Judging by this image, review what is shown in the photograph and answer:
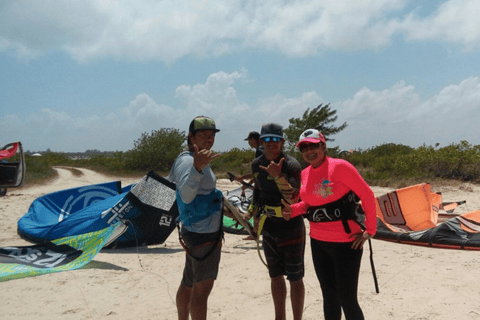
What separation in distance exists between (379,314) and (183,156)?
102 inches

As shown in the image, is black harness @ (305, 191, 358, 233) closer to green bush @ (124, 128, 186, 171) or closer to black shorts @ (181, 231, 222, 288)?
black shorts @ (181, 231, 222, 288)

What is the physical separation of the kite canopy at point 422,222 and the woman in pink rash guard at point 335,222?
14.1ft

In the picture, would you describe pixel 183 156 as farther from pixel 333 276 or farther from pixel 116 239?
pixel 116 239

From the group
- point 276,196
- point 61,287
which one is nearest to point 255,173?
point 276,196

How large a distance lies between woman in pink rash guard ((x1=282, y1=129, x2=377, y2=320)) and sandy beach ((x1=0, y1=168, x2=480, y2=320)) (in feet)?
3.87

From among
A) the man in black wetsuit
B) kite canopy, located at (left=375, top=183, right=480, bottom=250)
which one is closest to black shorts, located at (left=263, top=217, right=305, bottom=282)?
the man in black wetsuit

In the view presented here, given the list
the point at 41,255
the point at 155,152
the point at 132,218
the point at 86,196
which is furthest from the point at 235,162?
the point at 41,255

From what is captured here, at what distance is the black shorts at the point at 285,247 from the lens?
279 cm

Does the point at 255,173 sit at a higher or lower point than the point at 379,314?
higher

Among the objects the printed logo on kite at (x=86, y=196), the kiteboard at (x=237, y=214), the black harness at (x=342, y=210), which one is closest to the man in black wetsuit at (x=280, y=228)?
the kiteboard at (x=237, y=214)

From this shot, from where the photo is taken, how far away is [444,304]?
3.60 meters

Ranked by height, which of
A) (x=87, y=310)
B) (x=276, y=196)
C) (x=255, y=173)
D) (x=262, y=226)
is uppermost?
(x=255, y=173)

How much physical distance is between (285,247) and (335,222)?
1.87ft

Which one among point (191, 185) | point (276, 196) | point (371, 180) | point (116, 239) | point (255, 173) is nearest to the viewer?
point (191, 185)
